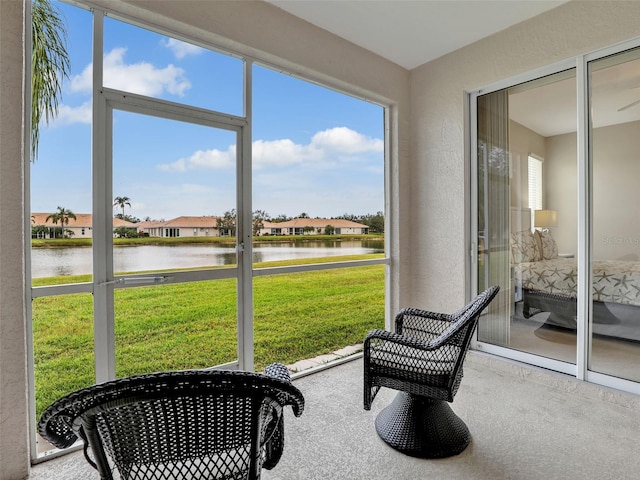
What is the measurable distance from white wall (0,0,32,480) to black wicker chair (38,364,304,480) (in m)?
0.98

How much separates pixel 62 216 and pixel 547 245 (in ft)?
11.5

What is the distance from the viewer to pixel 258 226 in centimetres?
283

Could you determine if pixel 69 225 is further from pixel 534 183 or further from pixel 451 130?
pixel 534 183

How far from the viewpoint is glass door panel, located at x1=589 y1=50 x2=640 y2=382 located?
7.98 feet

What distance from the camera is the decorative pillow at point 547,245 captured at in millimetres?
2857

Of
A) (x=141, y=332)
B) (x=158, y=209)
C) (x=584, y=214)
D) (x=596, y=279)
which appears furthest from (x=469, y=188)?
(x=141, y=332)

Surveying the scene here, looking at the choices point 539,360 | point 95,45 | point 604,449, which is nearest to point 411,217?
point 539,360

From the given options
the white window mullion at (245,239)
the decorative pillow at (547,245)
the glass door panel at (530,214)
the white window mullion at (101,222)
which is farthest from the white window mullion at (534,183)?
the white window mullion at (101,222)

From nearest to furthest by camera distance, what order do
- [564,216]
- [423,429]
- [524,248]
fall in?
[423,429] < [564,216] < [524,248]

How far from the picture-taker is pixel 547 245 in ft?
9.55

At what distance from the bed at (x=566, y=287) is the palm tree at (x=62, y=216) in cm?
338

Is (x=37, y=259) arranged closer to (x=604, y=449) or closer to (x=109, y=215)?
(x=109, y=215)

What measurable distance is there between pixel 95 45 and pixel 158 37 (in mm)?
406

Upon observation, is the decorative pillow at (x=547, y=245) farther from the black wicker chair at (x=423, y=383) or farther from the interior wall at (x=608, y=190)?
the black wicker chair at (x=423, y=383)
